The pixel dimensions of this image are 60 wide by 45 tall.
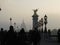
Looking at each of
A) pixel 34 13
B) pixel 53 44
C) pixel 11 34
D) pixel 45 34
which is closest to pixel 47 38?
pixel 45 34

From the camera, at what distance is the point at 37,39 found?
33.5 metres

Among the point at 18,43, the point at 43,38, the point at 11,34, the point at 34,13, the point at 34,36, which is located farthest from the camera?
the point at 34,13

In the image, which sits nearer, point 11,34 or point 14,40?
point 14,40

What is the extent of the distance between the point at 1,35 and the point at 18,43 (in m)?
10.8

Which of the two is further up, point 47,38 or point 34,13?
point 34,13

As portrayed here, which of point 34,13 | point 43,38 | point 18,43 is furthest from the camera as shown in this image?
point 34,13

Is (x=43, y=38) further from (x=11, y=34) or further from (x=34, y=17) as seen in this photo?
(x=34, y=17)

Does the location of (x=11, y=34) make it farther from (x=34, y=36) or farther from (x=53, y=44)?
(x=53, y=44)

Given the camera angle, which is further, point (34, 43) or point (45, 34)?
Answer: point (45, 34)

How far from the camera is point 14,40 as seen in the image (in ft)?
80.4

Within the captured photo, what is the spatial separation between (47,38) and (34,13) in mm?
36611

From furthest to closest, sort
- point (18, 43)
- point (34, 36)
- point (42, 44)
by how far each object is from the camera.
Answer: point (42, 44), point (34, 36), point (18, 43)

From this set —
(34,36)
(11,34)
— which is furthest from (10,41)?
(34,36)

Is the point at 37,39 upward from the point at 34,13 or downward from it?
downward
